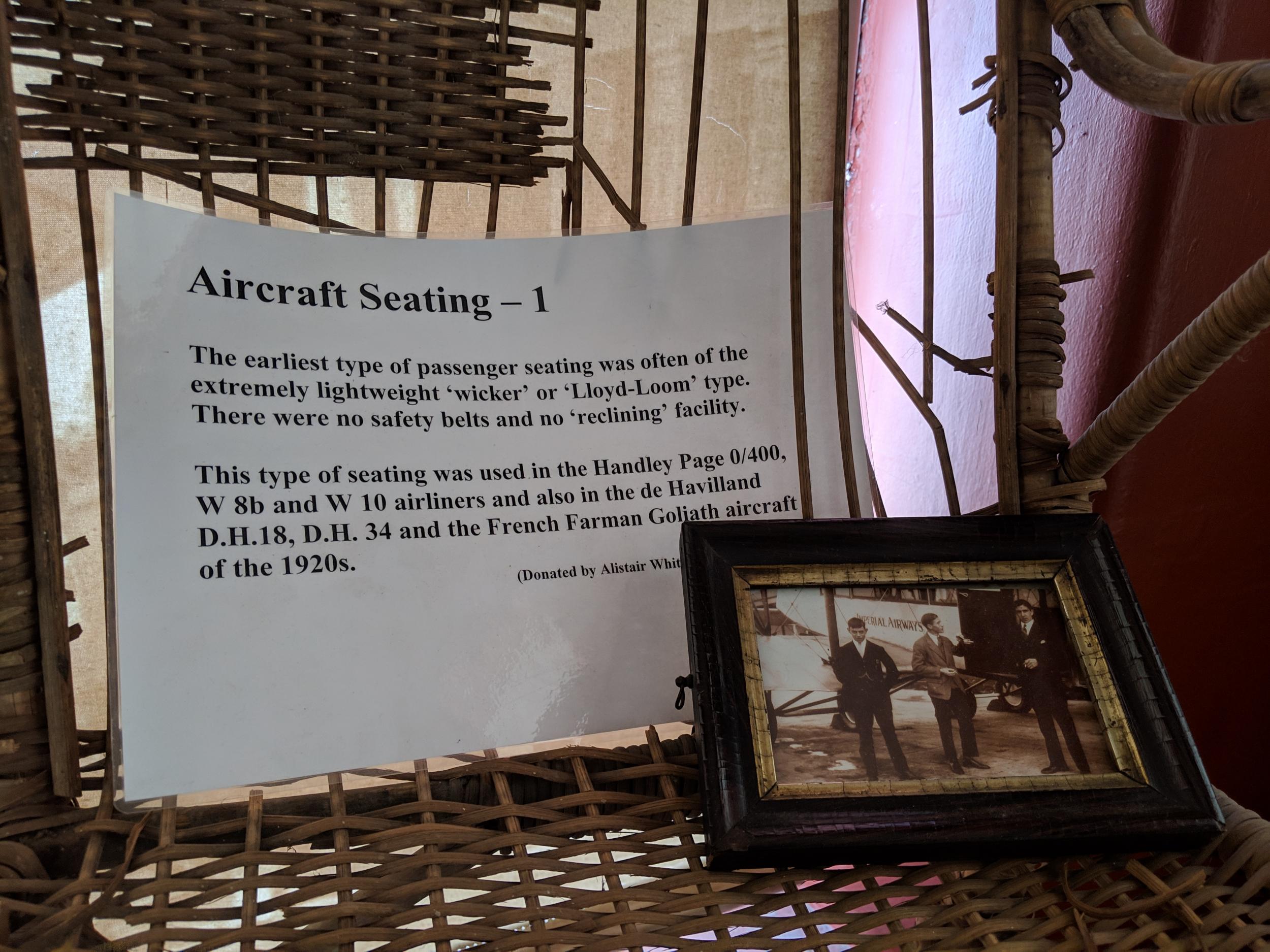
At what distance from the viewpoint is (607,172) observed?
2.75 feet

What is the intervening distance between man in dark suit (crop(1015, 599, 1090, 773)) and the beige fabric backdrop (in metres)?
0.36

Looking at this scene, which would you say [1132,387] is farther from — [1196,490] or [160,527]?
[160,527]

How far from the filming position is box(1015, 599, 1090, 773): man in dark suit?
0.49 metres

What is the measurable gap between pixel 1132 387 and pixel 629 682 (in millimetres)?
362

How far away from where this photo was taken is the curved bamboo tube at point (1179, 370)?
49 cm

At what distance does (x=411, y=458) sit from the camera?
59 centimetres

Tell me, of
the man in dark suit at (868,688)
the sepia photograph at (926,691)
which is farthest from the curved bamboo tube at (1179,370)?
the man in dark suit at (868,688)

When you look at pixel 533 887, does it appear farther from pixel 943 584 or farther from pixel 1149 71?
pixel 1149 71

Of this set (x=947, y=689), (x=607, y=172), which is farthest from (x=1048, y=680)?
(x=607, y=172)

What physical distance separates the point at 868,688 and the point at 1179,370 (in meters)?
0.26

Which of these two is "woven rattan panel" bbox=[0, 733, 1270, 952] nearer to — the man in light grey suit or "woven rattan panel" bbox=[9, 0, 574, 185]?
the man in light grey suit

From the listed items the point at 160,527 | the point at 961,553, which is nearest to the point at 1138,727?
the point at 961,553

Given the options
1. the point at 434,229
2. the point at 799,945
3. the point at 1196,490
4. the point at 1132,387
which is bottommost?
the point at 799,945

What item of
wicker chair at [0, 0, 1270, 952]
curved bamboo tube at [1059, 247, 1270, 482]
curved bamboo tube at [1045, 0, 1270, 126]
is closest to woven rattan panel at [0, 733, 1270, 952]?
wicker chair at [0, 0, 1270, 952]
